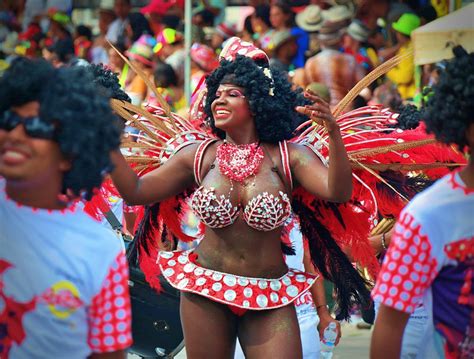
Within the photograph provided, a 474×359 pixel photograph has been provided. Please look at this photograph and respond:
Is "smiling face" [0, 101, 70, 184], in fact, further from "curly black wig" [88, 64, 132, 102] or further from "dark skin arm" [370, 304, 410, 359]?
"curly black wig" [88, 64, 132, 102]

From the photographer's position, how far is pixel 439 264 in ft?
11.4

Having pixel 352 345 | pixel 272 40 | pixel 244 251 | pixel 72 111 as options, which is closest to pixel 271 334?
pixel 244 251

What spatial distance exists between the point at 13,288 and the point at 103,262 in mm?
273

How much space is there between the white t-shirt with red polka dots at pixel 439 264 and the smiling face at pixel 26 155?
1.08m

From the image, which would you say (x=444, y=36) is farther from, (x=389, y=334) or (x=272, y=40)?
(x=389, y=334)

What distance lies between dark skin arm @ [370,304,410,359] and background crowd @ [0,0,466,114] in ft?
15.0

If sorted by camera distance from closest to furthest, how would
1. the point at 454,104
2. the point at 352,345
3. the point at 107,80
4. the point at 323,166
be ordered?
the point at 454,104
the point at 323,166
the point at 107,80
the point at 352,345

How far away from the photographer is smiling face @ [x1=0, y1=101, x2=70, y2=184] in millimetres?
3307

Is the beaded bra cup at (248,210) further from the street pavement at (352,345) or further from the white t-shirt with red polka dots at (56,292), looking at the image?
the street pavement at (352,345)

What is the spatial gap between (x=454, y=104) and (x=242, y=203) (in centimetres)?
162

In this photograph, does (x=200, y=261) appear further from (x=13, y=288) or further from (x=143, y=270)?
(x=13, y=288)

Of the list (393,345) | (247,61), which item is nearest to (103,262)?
(393,345)

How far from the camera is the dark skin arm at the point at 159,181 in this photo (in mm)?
4852

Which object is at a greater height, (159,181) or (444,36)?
(159,181)
